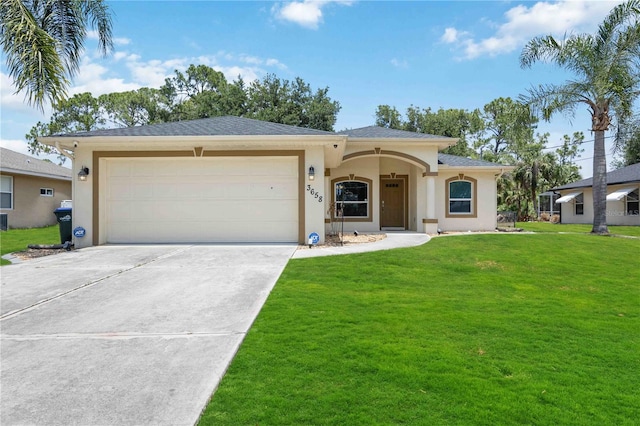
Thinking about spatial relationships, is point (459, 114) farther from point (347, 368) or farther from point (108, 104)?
point (347, 368)

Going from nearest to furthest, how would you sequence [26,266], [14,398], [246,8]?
[14,398], [26,266], [246,8]

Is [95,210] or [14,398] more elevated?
[95,210]

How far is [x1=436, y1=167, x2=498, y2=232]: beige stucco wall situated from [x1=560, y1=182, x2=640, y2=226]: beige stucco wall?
12033 mm

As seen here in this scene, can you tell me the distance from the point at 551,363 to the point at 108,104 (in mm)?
42245

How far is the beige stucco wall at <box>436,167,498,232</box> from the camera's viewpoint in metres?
16.1

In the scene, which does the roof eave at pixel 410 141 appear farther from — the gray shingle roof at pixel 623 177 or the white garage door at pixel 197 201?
the gray shingle roof at pixel 623 177

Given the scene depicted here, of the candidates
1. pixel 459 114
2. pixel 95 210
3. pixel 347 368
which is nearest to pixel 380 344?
pixel 347 368

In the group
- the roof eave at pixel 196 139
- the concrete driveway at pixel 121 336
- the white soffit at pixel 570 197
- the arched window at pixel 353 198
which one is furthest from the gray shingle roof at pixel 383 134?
the white soffit at pixel 570 197

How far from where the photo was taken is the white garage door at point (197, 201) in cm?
1157

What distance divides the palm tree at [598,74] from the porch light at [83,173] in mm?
17060

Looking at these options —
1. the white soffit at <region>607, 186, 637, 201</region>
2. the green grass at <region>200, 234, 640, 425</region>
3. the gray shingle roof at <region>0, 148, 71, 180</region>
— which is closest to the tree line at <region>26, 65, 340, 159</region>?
the gray shingle roof at <region>0, 148, 71, 180</region>

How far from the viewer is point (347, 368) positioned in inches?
130

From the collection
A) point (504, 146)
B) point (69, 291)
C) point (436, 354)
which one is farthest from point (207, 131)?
point (504, 146)

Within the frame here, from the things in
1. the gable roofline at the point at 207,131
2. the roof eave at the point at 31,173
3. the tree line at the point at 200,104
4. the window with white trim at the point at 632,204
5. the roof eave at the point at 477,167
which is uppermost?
the tree line at the point at 200,104
